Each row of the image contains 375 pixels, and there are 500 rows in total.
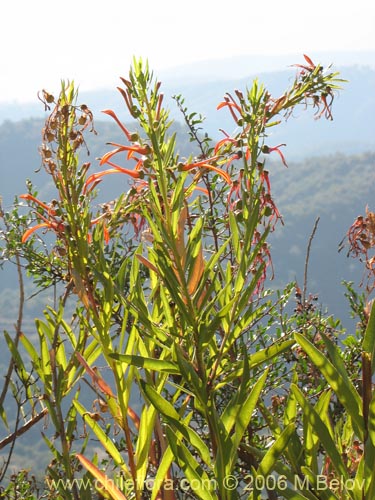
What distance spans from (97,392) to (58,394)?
3cm

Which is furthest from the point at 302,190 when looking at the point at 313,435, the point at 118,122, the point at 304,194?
the point at 313,435

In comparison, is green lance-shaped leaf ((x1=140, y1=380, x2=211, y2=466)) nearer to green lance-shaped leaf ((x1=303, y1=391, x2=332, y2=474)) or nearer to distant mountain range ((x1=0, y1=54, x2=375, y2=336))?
green lance-shaped leaf ((x1=303, y1=391, x2=332, y2=474))

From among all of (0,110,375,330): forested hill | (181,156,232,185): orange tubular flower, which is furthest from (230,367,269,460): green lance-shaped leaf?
(0,110,375,330): forested hill

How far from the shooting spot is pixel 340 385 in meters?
0.32

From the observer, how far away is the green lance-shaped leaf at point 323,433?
0.34 metres

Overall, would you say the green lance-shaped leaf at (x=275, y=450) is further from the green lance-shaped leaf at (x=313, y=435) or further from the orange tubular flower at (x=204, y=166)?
the orange tubular flower at (x=204, y=166)

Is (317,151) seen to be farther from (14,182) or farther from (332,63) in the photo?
(332,63)

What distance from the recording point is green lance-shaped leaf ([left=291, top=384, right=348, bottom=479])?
1.11ft

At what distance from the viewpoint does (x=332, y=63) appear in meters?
0.72

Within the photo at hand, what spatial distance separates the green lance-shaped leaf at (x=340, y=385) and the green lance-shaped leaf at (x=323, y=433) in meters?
0.02

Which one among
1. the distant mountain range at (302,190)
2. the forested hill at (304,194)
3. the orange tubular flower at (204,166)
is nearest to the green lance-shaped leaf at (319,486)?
the orange tubular flower at (204,166)

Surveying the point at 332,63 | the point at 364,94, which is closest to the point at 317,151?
the point at 364,94

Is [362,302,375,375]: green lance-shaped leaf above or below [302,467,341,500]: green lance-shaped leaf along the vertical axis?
above

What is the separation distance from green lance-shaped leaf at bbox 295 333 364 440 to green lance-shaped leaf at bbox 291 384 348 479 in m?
0.02
